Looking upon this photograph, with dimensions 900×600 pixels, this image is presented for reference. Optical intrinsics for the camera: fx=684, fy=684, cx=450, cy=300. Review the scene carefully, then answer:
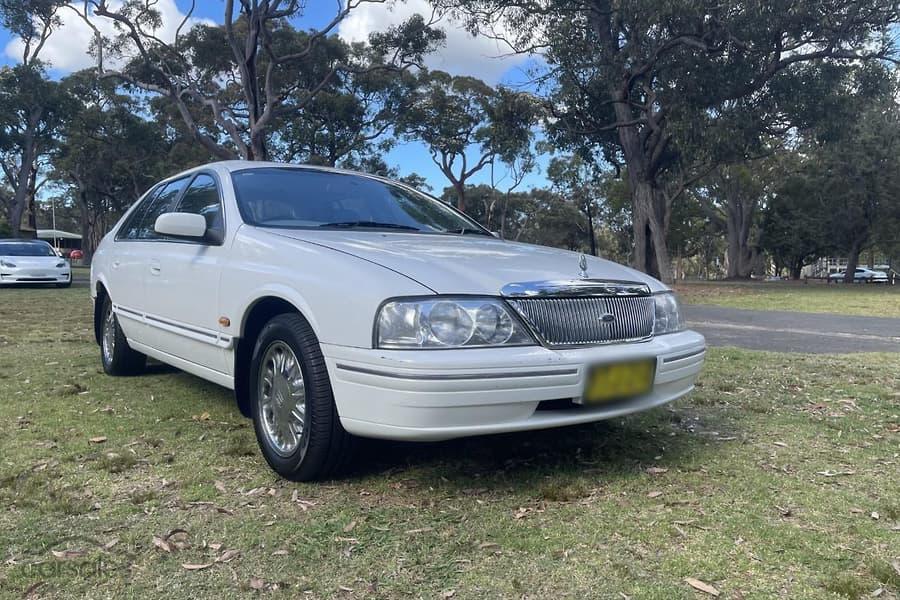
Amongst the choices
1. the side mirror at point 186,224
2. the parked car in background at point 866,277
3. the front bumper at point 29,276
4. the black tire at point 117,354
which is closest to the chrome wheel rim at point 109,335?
the black tire at point 117,354

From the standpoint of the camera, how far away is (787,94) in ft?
52.5

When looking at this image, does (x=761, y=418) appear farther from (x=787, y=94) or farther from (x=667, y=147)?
(x=667, y=147)

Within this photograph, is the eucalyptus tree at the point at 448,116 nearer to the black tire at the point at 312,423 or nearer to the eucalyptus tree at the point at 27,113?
the eucalyptus tree at the point at 27,113

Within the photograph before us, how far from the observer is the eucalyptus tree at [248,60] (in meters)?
18.4

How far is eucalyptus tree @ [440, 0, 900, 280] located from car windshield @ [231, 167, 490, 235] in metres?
11.8

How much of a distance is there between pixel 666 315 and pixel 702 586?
1.49 m

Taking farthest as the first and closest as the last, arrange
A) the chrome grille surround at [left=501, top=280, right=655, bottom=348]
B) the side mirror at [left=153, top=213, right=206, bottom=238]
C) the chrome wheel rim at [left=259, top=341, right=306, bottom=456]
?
1. the side mirror at [left=153, top=213, right=206, bottom=238]
2. the chrome wheel rim at [left=259, top=341, right=306, bottom=456]
3. the chrome grille surround at [left=501, top=280, right=655, bottom=348]

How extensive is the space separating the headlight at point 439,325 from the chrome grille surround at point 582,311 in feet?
0.46

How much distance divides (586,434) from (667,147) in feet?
55.9

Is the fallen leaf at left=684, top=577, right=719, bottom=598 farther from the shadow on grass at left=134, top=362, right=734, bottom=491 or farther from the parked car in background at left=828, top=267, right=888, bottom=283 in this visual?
the parked car in background at left=828, top=267, right=888, bottom=283

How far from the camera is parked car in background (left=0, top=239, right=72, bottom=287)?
1530 centimetres

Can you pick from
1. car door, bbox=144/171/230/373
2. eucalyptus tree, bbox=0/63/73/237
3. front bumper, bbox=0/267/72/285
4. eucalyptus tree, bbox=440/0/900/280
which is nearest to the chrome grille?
car door, bbox=144/171/230/373

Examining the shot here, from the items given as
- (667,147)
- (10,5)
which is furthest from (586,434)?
(10,5)

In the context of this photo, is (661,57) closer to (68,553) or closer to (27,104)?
(68,553)
